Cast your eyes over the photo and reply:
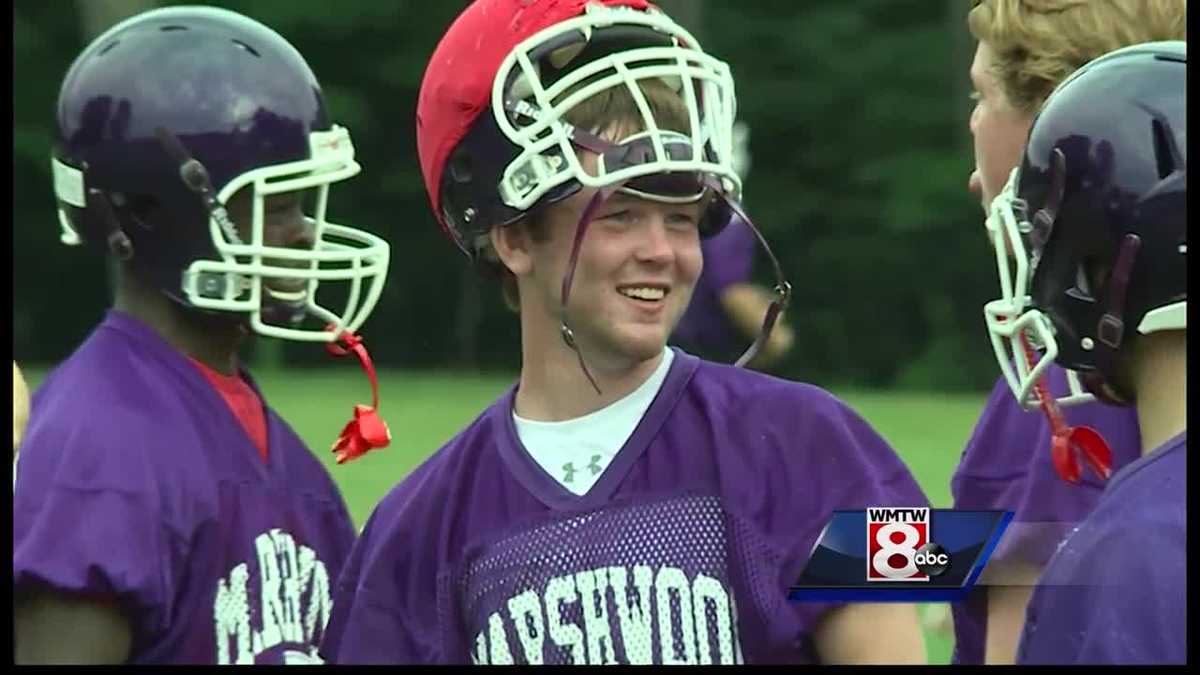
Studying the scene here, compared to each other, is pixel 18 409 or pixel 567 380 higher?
pixel 567 380

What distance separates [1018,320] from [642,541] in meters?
0.61

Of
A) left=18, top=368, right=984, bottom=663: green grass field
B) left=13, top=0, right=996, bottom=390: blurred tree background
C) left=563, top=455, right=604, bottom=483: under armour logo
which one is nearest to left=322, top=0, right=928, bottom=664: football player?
left=563, top=455, right=604, bottom=483: under armour logo

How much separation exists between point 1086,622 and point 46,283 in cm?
2260

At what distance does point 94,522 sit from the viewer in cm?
331

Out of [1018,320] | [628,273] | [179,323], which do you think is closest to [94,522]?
[179,323]

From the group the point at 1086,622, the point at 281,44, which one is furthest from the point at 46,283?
the point at 1086,622

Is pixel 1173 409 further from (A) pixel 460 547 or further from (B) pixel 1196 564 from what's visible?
(A) pixel 460 547

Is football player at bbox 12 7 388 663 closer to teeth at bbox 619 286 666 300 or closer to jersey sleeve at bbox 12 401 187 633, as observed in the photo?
jersey sleeve at bbox 12 401 187 633

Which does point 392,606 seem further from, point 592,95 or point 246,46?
point 246,46

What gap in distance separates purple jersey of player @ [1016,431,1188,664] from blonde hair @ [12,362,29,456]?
5.75 ft

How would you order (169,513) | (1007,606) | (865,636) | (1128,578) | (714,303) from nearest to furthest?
(1128,578)
(865,636)
(169,513)
(1007,606)
(714,303)

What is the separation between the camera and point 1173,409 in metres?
2.74

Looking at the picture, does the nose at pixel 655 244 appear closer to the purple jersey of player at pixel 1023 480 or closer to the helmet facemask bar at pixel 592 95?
the helmet facemask bar at pixel 592 95

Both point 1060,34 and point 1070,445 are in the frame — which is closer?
point 1070,445
